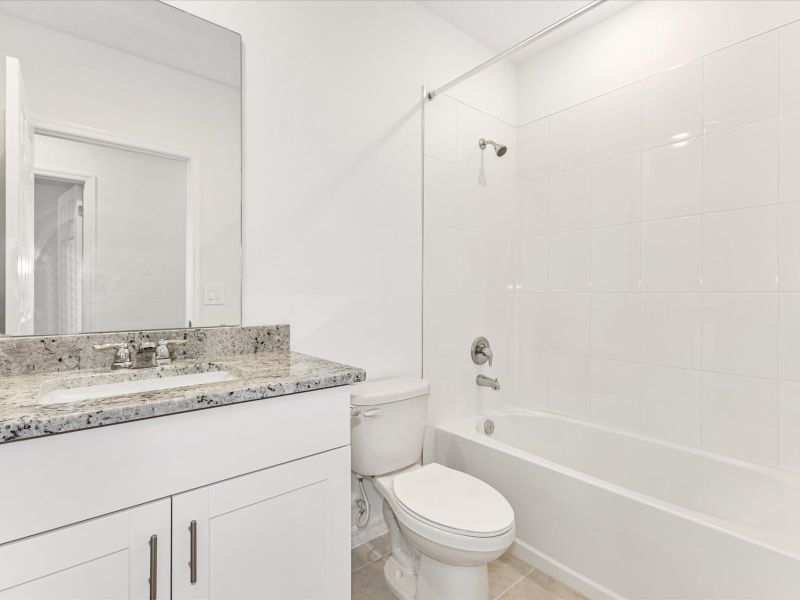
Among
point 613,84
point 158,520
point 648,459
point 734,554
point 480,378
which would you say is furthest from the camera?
point 480,378

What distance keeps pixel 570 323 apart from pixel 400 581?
1479mm

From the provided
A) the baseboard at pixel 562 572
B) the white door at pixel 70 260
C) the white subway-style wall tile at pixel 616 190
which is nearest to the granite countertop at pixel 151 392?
the white door at pixel 70 260

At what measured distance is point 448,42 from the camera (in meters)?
2.19

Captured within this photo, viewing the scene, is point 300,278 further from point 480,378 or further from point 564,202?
point 564,202

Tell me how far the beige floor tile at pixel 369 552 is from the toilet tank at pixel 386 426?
459 millimetres

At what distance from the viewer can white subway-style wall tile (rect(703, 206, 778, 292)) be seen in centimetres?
163

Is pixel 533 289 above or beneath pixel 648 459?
above

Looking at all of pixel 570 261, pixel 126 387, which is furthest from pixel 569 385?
pixel 126 387

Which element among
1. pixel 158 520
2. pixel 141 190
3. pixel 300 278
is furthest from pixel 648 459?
pixel 141 190

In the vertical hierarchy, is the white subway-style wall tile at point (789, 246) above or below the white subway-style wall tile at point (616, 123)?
below

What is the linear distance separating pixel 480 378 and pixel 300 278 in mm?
1146

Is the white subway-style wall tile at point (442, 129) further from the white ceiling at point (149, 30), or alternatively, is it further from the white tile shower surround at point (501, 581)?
the white tile shower surround at point (501, 581)

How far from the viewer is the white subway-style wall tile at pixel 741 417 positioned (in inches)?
64.6

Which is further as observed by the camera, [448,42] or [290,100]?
[448,42]
